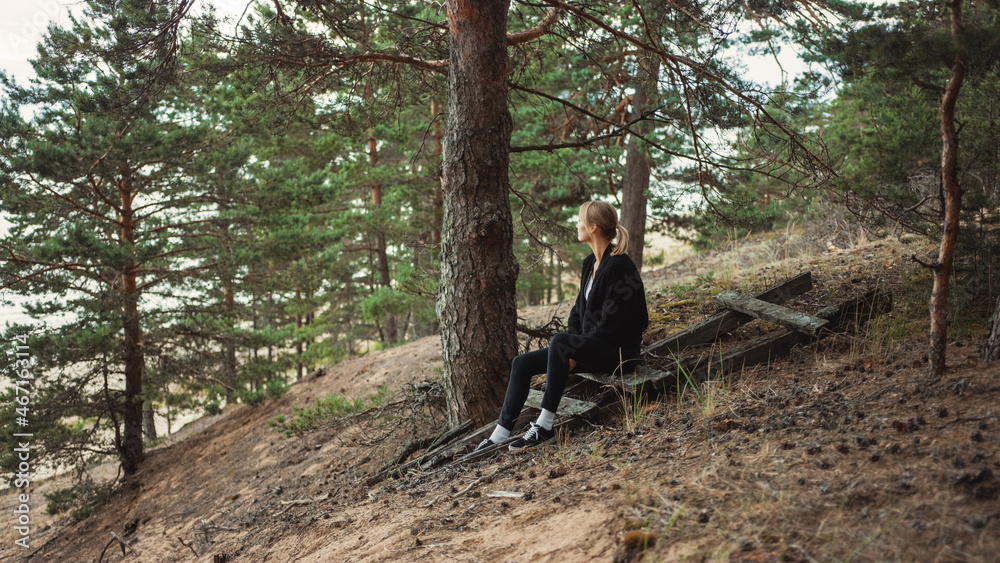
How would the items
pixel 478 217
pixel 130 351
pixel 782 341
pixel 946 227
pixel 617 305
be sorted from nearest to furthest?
pixel 946 227, pixel 617 305, pixel 782 341, pixel 478 217, pixel 130 351

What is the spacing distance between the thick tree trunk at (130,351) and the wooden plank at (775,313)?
362 inches

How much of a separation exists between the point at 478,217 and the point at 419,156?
3.63m

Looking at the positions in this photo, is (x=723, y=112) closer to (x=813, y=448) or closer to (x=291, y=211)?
(x=813, y=448)

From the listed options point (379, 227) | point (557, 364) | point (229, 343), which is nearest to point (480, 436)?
point (557, 364)

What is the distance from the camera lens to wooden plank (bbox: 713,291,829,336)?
4.18m

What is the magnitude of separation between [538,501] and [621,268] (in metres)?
1.95

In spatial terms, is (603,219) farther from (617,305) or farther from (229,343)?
(229,343)

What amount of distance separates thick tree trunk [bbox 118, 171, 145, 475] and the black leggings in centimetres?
798

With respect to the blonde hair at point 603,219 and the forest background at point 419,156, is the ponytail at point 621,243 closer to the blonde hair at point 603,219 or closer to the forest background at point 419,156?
the blonde hair at point 603,219

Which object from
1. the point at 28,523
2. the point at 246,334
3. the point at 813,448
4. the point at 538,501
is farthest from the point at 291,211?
the point at 813,448

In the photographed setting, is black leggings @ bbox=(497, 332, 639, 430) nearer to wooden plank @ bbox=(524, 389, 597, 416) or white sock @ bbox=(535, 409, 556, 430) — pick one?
white sock @ bbox=(535, 409, 556, 430)

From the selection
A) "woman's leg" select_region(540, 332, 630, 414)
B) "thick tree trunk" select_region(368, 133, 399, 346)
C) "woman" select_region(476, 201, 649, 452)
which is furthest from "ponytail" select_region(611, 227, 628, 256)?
"thick tree trunk" select_region(368, 133, 399, 346)

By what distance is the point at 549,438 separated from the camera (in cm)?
414

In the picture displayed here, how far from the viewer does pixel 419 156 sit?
8.01 metres
